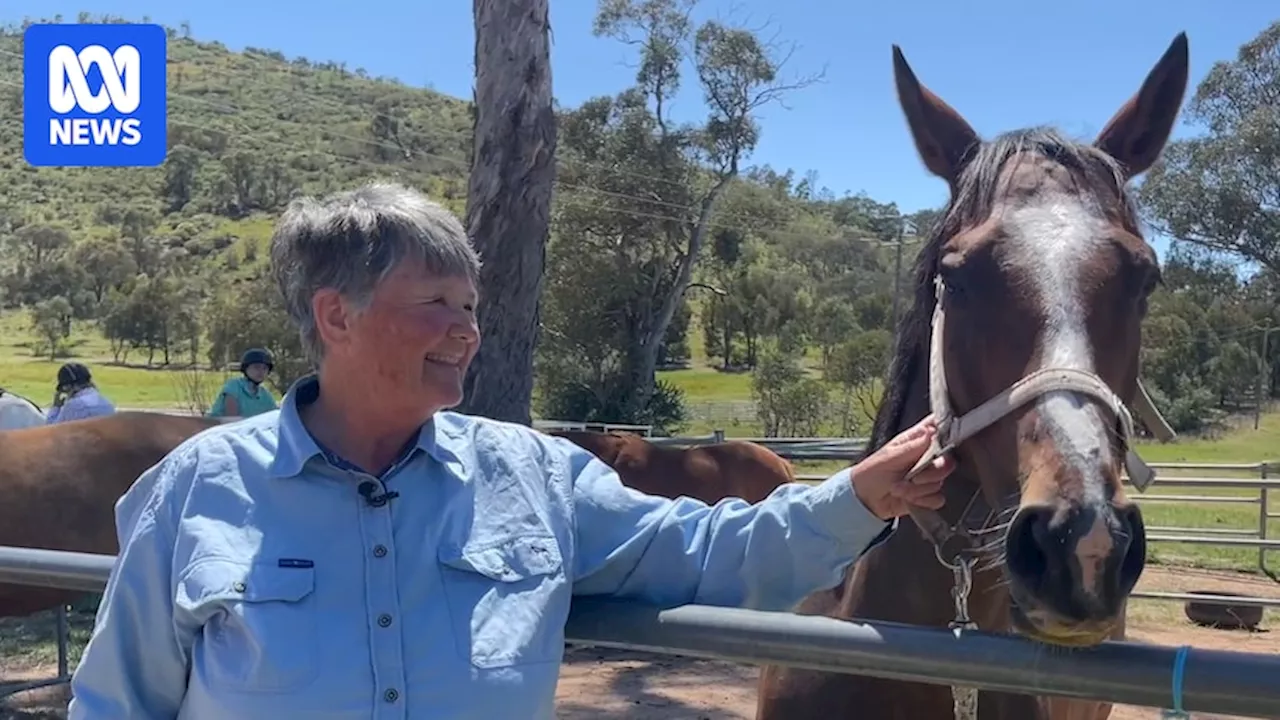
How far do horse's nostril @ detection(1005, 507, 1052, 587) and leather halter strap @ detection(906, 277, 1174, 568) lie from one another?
17 centimetres

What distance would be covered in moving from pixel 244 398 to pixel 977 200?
7597 mm

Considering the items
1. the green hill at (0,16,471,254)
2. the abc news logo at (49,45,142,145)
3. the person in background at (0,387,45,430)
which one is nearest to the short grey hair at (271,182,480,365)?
the person in background at (0,387,45,430)

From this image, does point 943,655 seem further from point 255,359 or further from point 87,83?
point 87,83

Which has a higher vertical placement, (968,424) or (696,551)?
(968,424)

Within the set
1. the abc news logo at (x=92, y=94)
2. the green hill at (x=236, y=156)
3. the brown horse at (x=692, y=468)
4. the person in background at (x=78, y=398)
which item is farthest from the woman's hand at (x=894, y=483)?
the green hill at (x=236, y=156)

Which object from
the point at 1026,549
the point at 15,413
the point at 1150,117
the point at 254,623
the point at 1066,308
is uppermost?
the point at 1150,117

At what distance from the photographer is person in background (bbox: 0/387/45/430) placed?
7.73m

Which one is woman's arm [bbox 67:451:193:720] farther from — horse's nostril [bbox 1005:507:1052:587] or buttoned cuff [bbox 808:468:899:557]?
horse's nostril [bbox 1005:507:1052:587]

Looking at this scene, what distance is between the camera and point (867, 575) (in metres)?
2.45

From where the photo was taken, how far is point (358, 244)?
1.64 m

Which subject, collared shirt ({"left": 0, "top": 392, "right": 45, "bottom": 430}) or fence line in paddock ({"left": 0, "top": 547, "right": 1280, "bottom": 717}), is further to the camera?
collared shirt ({"left": 0, "top": 392, "right": 45, "bottom": 430})

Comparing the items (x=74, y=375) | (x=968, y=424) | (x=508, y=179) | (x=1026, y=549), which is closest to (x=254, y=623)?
(x=1026, y=549)

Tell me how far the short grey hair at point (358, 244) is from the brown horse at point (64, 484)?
15.3ft

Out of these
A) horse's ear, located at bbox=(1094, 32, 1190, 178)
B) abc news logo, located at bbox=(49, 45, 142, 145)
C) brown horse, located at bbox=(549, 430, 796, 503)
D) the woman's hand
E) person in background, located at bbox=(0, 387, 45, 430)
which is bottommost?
brown horse, located at bbox=(549, 430, 796, 503)
